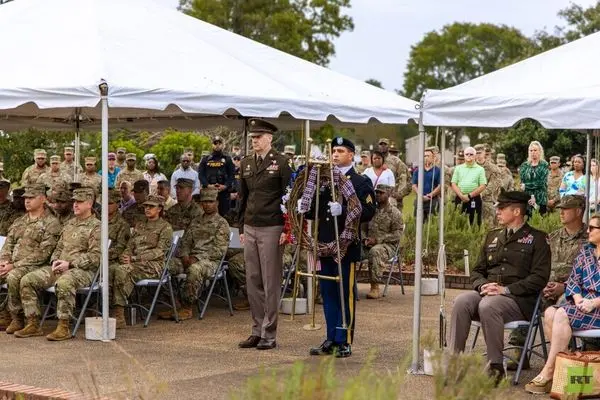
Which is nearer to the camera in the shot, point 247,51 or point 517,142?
point 247,51

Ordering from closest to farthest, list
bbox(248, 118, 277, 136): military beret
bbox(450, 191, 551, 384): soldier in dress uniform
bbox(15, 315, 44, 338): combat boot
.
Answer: bbox(450, 191, 551, 384): soldier in dress uniform → bbox(248, 118, 277, 136): military beret → bbox(15, 315, 44, 338): combat boot

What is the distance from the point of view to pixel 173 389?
829cm

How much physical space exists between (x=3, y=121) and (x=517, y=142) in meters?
26.0

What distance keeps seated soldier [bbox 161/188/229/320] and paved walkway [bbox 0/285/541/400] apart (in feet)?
1.56

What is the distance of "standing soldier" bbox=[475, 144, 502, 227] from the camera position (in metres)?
18.5

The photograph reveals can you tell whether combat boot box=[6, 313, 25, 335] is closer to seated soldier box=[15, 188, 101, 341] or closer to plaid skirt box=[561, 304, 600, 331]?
seated soldier box=[15, 188, 101, 341]

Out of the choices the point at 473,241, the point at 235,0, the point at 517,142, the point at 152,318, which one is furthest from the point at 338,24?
the point at 152,318

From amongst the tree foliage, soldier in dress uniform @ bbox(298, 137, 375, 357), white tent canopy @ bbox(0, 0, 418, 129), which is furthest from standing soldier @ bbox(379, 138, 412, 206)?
the tree foliage

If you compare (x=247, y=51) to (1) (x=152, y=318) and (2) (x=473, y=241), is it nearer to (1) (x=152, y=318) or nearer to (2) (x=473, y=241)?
(1) (x=152, y=318)

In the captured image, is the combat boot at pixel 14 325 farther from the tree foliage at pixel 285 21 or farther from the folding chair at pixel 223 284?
the tree foliage at pixel 285 21

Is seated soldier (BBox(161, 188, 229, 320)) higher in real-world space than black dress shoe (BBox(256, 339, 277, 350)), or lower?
higher

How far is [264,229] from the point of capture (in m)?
10.1

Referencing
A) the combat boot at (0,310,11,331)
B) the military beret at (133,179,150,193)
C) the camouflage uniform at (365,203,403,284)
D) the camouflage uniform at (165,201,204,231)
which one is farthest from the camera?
the camouflage uniform at (365,203,403,284)

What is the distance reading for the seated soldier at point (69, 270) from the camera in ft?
34.8
